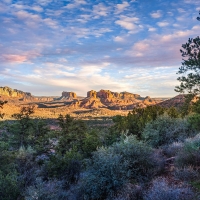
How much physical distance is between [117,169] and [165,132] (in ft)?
31.0

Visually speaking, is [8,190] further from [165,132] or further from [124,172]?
[165,132]

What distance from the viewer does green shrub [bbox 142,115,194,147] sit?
17.5 m

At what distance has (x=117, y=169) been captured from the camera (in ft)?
31.9

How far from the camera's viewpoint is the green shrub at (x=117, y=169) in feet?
30.9

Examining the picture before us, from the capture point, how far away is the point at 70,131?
71.7ft

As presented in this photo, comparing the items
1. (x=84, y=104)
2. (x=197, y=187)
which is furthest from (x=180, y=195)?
(x=84, y=104)

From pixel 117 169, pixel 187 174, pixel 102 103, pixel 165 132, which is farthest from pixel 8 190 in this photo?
pixel 102 103

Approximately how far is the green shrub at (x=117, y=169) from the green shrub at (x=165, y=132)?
642 centimetres

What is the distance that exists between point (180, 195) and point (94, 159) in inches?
183

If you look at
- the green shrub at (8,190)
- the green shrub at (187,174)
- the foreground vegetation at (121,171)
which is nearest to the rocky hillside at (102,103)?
the foreground vegetation at (121,171)

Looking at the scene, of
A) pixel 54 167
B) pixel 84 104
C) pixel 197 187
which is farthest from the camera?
pixel 84 104

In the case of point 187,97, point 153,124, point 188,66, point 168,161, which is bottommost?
point 168,161

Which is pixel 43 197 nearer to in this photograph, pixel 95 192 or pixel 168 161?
pixel 95 192

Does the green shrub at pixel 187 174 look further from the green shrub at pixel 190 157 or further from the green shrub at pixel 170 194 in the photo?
the green shrub at pixel 170 194
